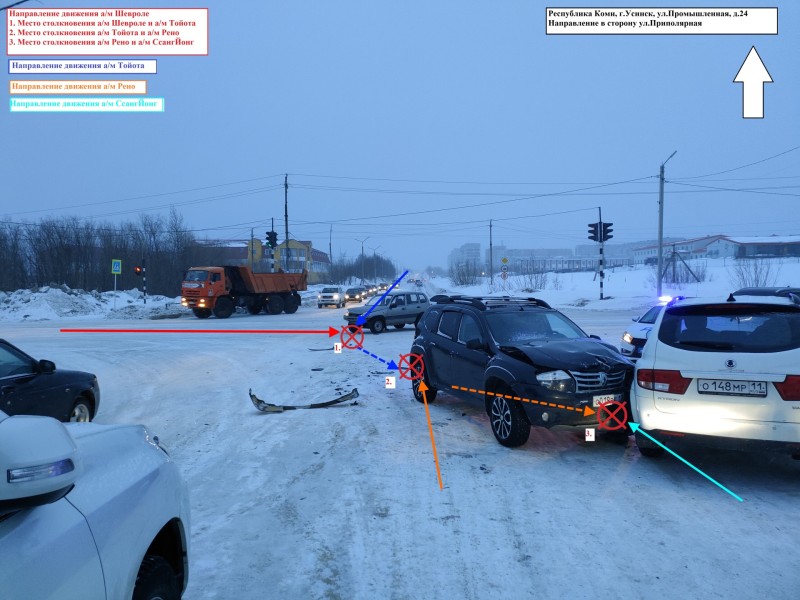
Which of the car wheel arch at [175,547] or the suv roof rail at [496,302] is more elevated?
the suv roof rail at [496,302]

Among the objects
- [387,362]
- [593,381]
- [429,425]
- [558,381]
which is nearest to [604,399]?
[593,381]

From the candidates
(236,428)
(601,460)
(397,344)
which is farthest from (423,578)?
(397,344)

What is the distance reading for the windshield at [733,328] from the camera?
5383mm

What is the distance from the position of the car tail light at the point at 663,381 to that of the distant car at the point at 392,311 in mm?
16274

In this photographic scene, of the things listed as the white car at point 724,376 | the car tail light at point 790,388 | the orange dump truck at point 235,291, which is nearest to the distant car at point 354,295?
the orange dump truck at point 235,291

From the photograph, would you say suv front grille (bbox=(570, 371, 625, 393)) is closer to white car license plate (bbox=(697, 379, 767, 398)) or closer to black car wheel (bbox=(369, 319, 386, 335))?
white car license plate (bbox=(697, 379, 767, 398))

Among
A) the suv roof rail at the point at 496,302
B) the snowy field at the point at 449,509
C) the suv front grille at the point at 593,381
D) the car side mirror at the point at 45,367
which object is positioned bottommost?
the snowy field at the point at 449,509

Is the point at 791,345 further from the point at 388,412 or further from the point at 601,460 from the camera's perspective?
the point at 388,412

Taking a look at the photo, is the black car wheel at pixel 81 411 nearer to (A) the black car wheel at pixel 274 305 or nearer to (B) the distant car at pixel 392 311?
(B) the distant car at pixel 392 311

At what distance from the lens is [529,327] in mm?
7867

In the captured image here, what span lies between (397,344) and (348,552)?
13546 mm

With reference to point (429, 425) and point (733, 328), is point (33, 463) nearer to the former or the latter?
point (733, 328)

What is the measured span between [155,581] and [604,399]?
4998 mm

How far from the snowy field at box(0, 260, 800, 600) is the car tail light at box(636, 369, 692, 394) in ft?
2.93
